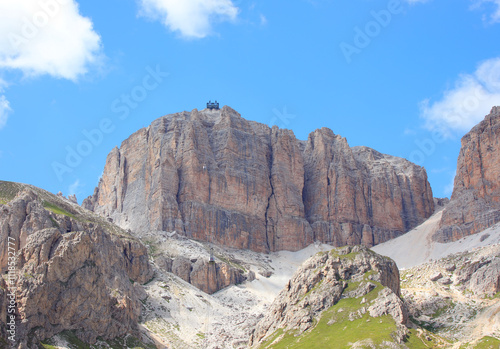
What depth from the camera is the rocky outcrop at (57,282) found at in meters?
122

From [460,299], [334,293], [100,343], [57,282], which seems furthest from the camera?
[460,299]

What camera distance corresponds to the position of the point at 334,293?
135250 millimetres

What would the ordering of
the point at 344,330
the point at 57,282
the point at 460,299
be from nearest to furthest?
the point at 344,330, the point at 57,282, the point at 460,299

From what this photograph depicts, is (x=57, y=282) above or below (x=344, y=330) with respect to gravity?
above

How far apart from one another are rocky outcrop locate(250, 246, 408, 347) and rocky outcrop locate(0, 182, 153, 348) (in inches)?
1120

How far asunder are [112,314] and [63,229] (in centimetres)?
2542

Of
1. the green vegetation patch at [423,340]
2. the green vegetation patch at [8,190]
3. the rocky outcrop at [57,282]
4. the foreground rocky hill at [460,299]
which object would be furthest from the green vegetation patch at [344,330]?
the green vegetation patch at [8,190]

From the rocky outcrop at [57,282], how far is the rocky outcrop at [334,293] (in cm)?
2845

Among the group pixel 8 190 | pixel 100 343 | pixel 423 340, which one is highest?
pixel 8 190

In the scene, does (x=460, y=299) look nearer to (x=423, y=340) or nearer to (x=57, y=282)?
(x=423, y=340)

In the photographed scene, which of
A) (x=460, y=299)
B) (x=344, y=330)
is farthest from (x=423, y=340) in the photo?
(x=460, y=299)

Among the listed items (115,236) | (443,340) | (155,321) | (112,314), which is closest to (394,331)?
(443,340)

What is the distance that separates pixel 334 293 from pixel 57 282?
48348mm

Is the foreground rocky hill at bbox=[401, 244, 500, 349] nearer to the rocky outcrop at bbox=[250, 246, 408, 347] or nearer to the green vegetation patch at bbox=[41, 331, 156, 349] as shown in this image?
the rocky outcrop at bbox=[250, 246, 408, 347]
